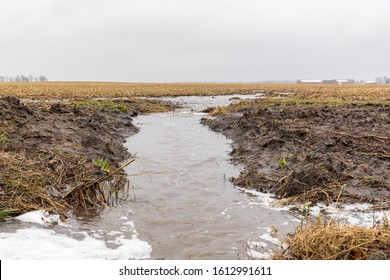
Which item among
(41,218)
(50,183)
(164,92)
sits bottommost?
(41,218)

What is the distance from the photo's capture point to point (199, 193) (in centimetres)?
734

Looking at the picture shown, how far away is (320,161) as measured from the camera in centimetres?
788

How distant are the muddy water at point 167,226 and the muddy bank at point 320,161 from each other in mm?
664

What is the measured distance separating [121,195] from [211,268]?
149 inches

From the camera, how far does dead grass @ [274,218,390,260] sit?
378 cm

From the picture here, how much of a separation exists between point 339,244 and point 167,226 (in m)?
2.63

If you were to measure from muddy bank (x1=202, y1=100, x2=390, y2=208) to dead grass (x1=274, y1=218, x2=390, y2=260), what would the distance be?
1.85 m

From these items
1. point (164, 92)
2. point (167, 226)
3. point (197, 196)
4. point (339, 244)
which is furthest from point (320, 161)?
point (164, 92)

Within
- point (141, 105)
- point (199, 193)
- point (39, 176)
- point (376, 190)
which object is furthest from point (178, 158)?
point (141, 105)

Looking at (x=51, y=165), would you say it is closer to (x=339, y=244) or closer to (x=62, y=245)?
(x=62, y=245)

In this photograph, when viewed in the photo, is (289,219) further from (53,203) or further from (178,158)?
(178,158)

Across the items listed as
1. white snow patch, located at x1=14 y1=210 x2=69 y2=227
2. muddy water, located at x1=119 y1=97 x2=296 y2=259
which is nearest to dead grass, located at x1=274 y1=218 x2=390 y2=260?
muddy water, located at x1=119 y1=97 x2=296 y2=259

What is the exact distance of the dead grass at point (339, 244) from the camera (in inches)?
149

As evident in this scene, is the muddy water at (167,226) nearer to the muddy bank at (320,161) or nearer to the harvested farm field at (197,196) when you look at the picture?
the harvested farm field at (197,196)
